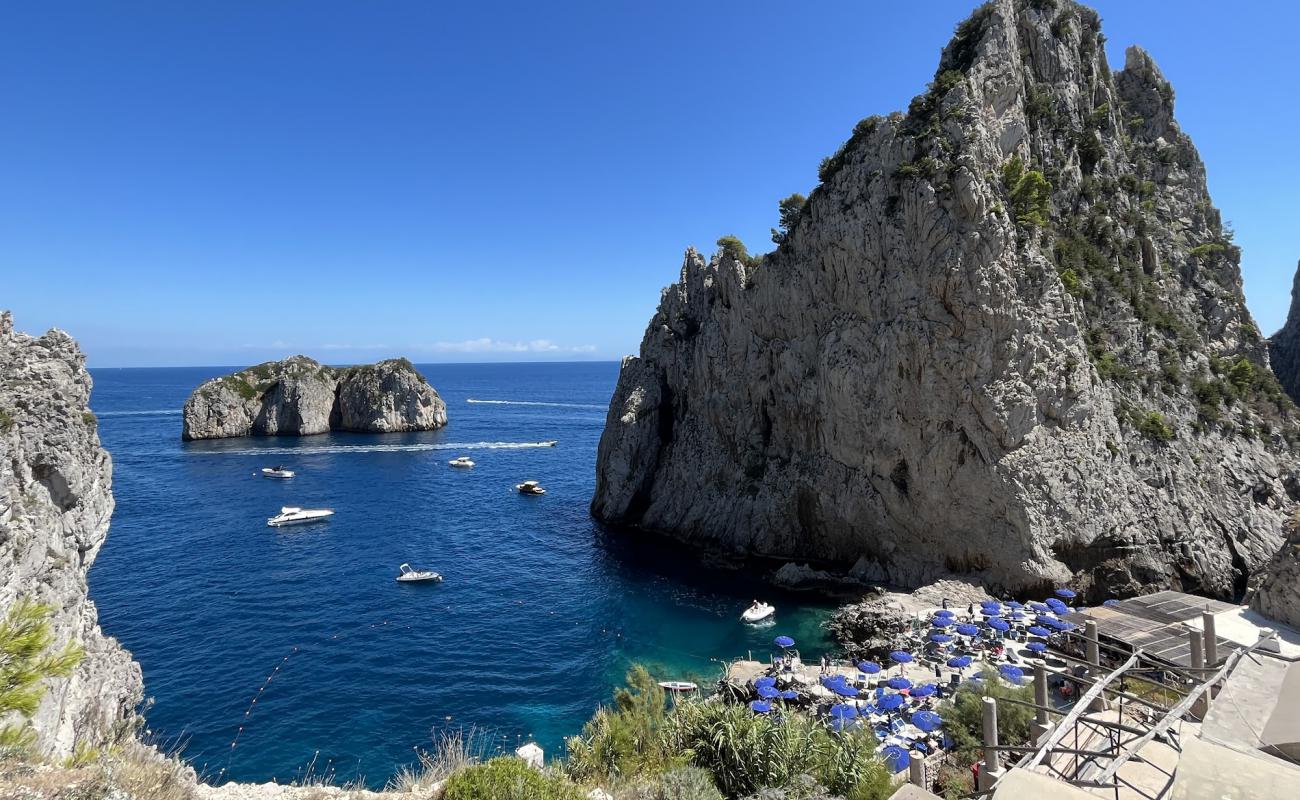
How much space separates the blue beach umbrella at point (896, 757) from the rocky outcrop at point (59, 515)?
1040 inches

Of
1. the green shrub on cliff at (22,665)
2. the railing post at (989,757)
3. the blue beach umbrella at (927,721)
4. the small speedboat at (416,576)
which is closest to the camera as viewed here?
the green shrub on cliff at (22,665)

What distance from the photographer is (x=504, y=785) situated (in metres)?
12.2

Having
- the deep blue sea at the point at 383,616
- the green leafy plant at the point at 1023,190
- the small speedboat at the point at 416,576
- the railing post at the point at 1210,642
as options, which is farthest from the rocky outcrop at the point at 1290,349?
the small speedboat at the point at 416,576

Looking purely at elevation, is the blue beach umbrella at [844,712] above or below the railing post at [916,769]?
below

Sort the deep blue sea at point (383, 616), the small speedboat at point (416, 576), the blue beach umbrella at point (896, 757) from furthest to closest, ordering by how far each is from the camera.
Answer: the small speedboat at point (416, 576) < the deep blue sea at point (383, 616) < the blue beach umbrella at point (896, 757)

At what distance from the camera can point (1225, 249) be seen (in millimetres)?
55906

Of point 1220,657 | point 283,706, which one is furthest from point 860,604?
point 283,706

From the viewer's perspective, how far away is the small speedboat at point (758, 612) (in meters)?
40.7

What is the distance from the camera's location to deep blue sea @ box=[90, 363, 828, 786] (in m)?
29.3

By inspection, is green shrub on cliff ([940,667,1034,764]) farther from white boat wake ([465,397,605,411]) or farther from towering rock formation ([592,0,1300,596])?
white boat wake ([465,397,605,411])

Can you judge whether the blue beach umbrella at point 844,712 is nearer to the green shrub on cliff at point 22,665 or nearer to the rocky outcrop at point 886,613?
the rocky outcrop at point 886,613

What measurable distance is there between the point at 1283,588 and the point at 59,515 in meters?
55.4

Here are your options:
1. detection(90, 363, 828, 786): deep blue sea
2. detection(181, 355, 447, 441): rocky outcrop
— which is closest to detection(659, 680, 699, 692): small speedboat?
detection(90, 363, 828, 786): deep blue sea

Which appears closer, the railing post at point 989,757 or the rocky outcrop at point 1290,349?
the railing post at point 989,757
